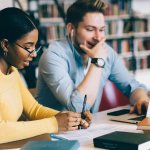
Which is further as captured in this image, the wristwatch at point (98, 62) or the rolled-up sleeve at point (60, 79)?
the wristwatch at point (98, 62)

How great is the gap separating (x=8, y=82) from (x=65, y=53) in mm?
547

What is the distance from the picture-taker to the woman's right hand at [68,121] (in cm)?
140

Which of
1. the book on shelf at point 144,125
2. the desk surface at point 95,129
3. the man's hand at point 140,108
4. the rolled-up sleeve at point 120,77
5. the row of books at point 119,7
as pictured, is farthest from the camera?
the row of books at point 119,7

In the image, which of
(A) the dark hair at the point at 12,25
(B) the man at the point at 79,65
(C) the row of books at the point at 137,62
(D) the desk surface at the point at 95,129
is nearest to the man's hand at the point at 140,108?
(B) the man at the point at 79,65

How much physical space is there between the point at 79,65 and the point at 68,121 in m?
0.70

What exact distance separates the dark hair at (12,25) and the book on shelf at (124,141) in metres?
0.60

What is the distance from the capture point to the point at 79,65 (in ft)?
6.73

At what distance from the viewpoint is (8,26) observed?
1.48 metres

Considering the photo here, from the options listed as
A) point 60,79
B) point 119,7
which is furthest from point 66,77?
Result: point 119,7

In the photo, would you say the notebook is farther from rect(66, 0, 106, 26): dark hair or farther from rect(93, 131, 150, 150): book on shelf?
rect(66, 0, 106, 26): dark hair

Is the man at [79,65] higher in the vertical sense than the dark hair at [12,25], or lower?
lower

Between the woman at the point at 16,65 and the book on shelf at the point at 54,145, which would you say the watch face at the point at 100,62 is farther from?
the book on shelf at the point at 54,145

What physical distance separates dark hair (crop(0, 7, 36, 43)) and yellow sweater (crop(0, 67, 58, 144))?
7.1 inches

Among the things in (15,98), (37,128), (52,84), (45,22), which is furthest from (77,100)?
(45,22)
